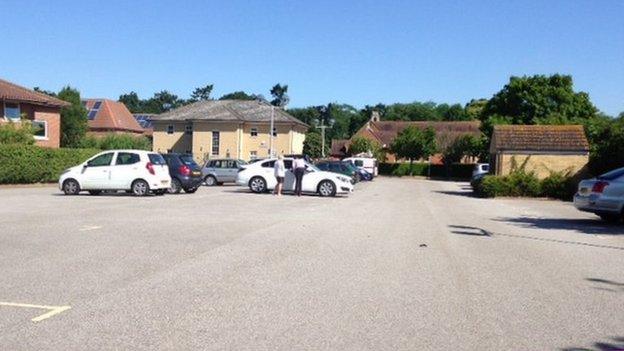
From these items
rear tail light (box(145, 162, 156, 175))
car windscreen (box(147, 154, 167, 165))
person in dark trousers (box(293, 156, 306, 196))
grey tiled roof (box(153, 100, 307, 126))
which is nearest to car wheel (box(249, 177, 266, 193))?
person in dark trousers (box(293, 156, 306, 196))

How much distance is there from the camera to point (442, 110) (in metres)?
148

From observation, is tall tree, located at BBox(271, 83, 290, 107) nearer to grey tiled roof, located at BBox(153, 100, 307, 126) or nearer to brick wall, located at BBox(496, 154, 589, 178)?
grey tiled roof, located at BBox(153, 100, 307, 126)

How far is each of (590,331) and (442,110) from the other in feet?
478

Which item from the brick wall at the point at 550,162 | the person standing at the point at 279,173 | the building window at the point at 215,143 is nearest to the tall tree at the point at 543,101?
the building window at the point at 215,143

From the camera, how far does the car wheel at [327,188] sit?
82.4 ft

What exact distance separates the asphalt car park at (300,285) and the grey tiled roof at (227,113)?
56408mm

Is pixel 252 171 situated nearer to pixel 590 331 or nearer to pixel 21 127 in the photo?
pixel 21 127

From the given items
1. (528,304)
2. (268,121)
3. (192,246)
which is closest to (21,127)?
(192,246)

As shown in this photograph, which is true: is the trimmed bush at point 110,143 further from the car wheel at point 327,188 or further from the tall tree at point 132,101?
the tall tree at point 132,101

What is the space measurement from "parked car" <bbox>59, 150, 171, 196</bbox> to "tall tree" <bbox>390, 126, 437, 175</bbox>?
58.3 m

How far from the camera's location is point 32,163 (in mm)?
29531

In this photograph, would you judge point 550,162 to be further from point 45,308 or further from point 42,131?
point 42,131

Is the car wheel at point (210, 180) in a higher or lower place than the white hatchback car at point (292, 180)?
lower

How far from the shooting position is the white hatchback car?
25125mm
